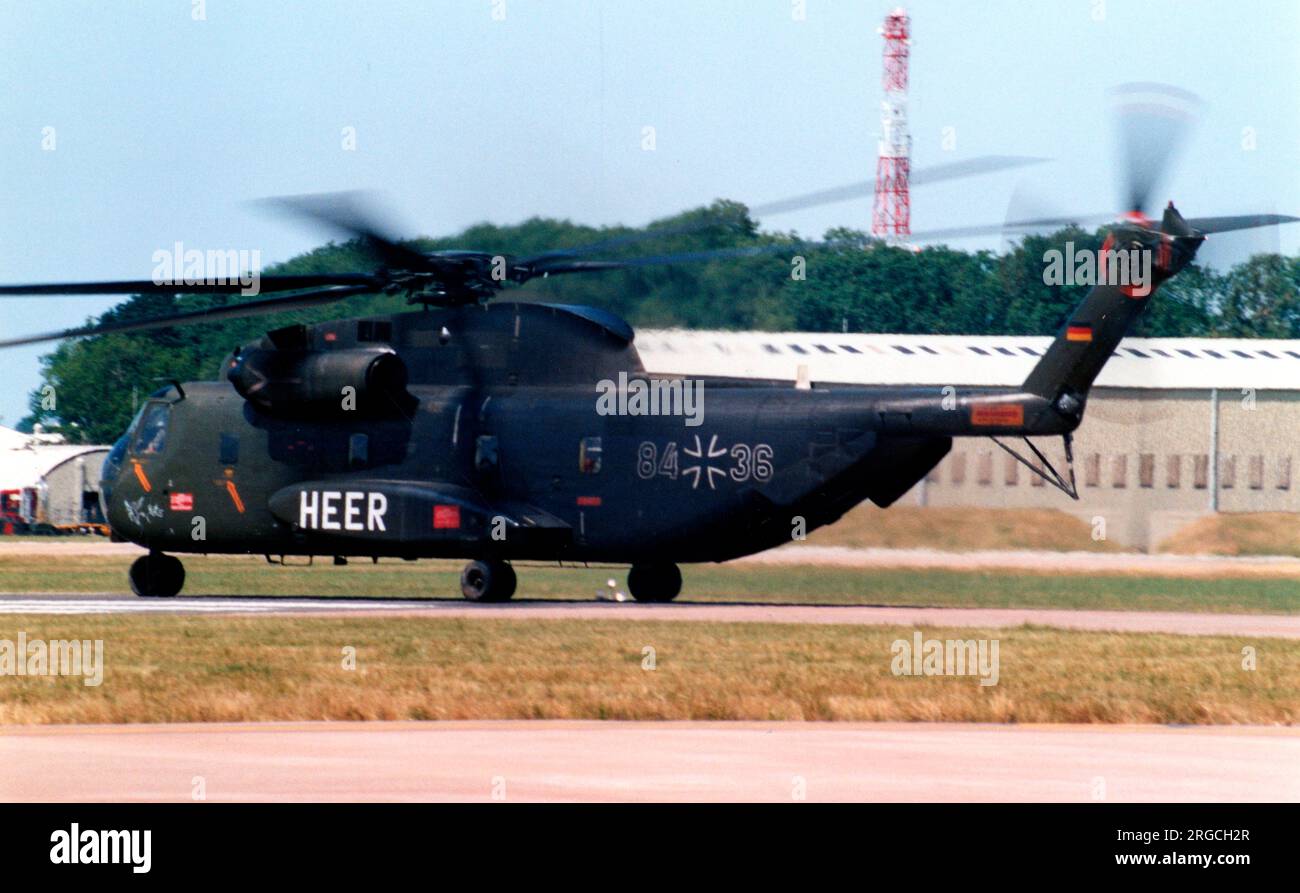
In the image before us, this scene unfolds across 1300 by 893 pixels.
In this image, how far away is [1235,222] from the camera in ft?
88.9

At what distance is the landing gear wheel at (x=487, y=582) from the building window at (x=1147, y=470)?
639 inches

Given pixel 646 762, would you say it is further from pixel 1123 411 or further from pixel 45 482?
pixel 45 482

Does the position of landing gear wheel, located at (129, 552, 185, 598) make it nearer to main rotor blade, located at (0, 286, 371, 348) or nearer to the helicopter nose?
the helicopter nose

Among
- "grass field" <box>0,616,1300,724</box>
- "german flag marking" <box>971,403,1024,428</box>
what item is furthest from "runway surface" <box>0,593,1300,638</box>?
"german flag marking" <box>971,403,1024,428</box>

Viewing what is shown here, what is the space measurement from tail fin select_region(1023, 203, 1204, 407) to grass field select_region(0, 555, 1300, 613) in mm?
4650

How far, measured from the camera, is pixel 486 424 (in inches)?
1303

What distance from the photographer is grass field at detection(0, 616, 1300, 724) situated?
60.2 feet

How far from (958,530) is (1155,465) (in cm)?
907

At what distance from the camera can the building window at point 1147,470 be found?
43.0m

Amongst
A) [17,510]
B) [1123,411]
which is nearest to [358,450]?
[1123,411]

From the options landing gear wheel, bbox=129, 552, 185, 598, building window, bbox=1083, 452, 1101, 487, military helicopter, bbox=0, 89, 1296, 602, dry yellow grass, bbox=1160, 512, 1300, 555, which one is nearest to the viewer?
military helicopter, bbox=0, 89, 1296, 602
